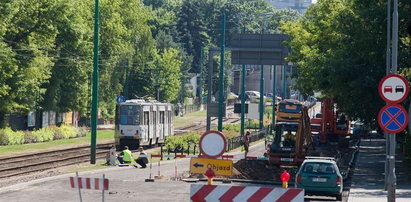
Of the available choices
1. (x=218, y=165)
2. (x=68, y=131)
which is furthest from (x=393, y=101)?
(x=68, y=131)

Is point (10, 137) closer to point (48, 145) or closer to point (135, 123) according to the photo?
point (48, 145)

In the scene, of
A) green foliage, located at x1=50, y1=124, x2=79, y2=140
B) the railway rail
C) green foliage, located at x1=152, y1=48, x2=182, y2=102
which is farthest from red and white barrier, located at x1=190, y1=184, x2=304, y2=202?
green foliage, located at x1=152, y1=48, x2=182, y2=102

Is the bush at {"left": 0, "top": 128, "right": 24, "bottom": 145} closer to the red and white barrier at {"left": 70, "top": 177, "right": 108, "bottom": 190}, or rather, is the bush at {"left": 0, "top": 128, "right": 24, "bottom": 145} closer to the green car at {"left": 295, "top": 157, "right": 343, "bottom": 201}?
the green car at {"left": 295, "top": 157, "right": 343, "bottom": 201}

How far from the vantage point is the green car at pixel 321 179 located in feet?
99.0

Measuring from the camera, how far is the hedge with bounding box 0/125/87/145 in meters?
63.5

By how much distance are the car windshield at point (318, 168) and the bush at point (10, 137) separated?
35927mm

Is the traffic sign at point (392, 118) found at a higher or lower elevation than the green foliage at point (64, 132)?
higher

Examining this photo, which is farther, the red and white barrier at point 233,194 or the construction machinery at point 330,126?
the construction machinery at point 330,126

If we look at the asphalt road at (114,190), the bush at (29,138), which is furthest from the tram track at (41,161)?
the bush at (29,138)

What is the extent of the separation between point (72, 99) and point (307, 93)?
19540 mm

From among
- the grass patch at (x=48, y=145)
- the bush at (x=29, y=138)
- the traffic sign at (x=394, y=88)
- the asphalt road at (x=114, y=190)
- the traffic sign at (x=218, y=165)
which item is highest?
the traffic sign at (x=394, y=88)

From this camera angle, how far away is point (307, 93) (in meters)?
72.9

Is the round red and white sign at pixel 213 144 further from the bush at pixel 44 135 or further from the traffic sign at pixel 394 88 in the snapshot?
the bush at pixel 44 135

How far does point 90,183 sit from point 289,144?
981 inches
